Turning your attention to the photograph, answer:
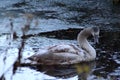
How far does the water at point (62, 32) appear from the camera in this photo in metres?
8.14

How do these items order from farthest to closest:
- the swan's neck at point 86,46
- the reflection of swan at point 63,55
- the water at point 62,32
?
the swan's neck at point 86,46
the reflection of swan at point 63,55
the water at point 62,32

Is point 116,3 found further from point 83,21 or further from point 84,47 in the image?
point 84,47

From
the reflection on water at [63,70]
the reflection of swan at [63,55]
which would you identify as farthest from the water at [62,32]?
the reflection of swan at [63,55]

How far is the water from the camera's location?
26.7 feet

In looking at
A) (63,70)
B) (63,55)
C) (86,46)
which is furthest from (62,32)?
(63,70)

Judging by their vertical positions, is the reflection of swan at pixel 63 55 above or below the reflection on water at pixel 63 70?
above

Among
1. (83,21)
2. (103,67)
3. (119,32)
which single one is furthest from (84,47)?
(83,21)

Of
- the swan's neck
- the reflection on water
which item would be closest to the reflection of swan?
the swan's neck

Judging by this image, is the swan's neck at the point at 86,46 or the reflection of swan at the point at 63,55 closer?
the reflection of swan at the point at 63,55

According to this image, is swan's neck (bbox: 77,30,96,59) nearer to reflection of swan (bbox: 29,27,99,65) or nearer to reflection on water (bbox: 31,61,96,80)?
reflection of swan (bbox: 29,27,99,65)

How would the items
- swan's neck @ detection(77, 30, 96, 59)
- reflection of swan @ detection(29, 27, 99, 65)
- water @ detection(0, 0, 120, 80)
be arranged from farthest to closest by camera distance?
swan's neck @ detection(77, 30, 96, 59) → reflection of swan @ detection(29, 27, 99, 65) → water @ detection(0, 0, 120, 80)

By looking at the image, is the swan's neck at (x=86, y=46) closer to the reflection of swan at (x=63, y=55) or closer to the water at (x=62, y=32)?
the reflection of swan at (x=63, y=55)

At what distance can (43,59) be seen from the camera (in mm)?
8867

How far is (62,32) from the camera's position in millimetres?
11609
